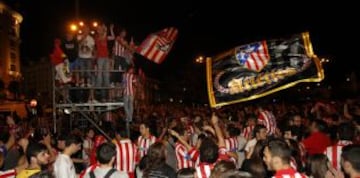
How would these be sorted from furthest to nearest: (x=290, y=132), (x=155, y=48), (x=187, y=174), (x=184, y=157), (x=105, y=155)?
(x=155, y=48)
(x=290, y=132)
(x=184, y=157)
(x=105, y=155)
(x=187, y=174)

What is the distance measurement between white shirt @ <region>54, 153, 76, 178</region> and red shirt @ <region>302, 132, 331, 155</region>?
457 centimetres

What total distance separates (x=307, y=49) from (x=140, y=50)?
5.91m

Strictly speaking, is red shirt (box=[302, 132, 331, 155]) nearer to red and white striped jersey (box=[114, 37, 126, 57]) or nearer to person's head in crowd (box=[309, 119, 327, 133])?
person's head in crowd (box=[309, 119, 327, 133])

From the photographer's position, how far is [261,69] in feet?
24.7

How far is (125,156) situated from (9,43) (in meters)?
67.5

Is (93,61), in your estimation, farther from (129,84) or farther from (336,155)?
(336,155)

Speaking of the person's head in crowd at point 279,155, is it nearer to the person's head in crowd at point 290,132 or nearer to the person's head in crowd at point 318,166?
the person's head in crowd at point 318,166

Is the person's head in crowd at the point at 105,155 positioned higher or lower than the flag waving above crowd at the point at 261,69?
lower

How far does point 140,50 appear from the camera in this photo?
1222cm

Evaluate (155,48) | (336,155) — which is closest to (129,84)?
(155,48)

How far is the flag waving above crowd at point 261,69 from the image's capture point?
7.29 m

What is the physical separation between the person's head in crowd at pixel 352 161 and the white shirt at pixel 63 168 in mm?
3651

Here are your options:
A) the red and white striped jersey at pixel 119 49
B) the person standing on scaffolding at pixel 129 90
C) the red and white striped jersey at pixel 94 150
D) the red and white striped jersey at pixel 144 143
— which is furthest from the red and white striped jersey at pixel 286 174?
the red and white striped jersey at pixel 119 49

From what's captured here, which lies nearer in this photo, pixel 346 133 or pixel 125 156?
pixel 346 133
